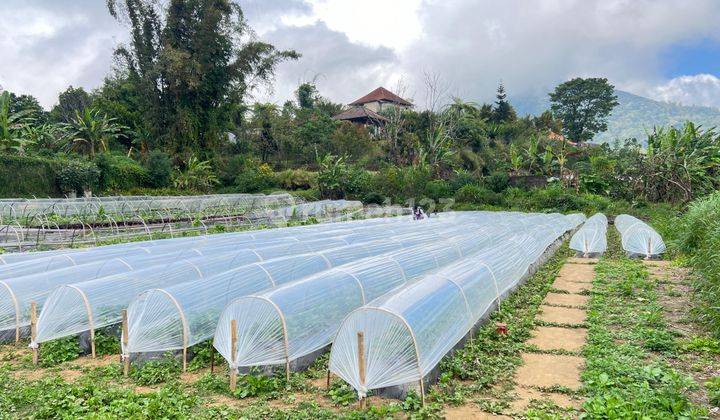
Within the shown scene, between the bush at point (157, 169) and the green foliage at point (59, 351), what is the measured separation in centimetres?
2313

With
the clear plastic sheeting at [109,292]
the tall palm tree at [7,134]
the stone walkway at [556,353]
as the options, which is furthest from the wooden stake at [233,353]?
the tall palm tree at [7,134]

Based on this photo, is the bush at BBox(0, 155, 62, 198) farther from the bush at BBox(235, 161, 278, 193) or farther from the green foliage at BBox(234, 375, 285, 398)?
the green foliage at BBox(234, 375, 285, 398)

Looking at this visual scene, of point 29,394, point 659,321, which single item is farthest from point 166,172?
point 659,321

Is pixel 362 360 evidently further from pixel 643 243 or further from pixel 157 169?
pixel 157 169

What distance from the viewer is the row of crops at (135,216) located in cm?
1559

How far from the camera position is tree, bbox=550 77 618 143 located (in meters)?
50.9

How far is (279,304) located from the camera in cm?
605

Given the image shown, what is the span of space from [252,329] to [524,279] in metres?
7.52

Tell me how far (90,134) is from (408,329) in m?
29.8

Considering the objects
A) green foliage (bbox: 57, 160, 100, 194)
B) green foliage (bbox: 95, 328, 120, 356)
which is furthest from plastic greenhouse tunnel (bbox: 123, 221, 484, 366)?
green foliage (bbox: 57, 160, 100, 194)

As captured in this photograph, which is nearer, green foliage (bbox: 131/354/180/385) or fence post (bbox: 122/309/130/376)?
green foliage (bbox: 131/354/180/385)

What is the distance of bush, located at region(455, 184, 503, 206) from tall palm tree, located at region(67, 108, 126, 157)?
20876 millimetres

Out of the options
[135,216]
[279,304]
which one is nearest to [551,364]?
[279,304]

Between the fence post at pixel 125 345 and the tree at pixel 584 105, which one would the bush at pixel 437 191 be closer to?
the fence post at pixel 125 345
